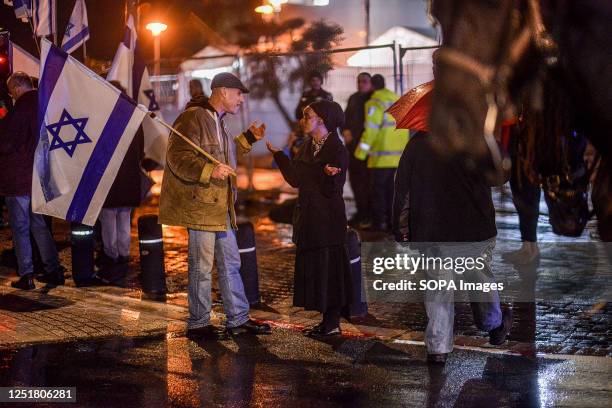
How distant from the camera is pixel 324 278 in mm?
7621

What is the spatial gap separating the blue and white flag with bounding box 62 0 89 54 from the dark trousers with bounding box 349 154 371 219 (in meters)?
4.78

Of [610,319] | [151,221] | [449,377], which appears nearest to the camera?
[449,377]

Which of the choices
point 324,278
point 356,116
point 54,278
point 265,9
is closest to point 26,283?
point 54,278

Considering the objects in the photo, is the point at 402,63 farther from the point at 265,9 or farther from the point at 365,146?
the point at 265,9

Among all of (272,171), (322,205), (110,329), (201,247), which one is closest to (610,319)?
(322,205)

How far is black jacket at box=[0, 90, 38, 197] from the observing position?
9305mm

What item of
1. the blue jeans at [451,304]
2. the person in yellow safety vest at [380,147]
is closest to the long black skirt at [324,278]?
the blue jeans at [451,304]

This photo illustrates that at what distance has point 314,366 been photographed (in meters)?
6.75

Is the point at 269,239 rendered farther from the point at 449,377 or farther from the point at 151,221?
the point at 449,377

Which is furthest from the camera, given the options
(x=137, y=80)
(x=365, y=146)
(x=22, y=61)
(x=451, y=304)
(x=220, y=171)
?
(x=365, y=146)

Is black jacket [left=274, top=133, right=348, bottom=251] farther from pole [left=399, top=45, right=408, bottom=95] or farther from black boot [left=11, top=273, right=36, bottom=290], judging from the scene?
pole [left=399, top=45, right=408, bottom=95]

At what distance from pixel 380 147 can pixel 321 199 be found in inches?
239

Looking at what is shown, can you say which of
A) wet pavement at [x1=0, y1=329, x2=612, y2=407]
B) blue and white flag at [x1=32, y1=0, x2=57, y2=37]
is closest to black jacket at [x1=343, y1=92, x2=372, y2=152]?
blue and white flag at [x1=32, y1=0, x2=57, y2=37]

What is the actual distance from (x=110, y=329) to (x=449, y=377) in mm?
2920
